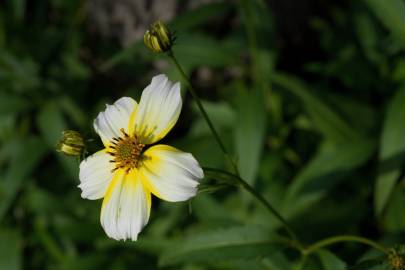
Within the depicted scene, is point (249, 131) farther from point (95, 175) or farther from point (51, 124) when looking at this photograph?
point (51, 124)

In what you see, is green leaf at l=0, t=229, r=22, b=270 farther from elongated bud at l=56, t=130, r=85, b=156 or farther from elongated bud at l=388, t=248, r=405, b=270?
elongated bud at l=388, t=248, r=405, b=270

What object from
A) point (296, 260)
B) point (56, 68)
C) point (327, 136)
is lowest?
point (296, 260)

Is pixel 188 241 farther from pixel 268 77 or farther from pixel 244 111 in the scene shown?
pixel 268 77

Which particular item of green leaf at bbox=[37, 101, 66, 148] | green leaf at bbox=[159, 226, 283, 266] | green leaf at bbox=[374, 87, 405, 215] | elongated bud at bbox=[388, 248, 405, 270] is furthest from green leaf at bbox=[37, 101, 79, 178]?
elongated bud at bbox=[388, 248, 405, 270]

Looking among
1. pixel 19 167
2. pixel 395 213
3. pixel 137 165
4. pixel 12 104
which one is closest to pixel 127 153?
pixel 137 165

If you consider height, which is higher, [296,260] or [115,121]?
[115,121]

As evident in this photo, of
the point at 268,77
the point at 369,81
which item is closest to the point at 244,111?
the point at 268,77
